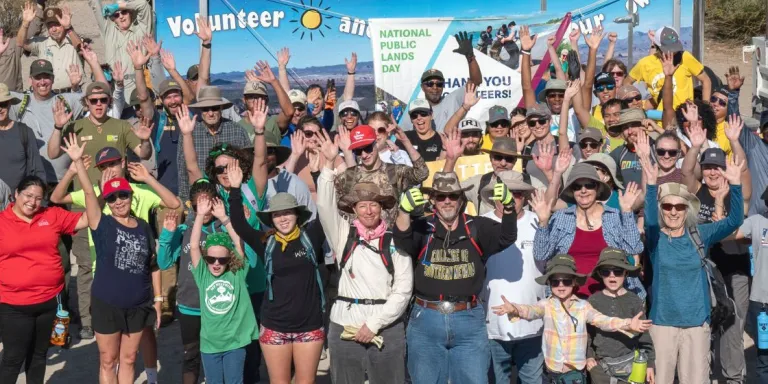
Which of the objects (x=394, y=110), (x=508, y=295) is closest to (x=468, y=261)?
(x=508, y=295)

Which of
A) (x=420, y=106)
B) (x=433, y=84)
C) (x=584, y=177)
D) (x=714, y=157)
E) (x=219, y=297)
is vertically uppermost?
(x=433, y=84)

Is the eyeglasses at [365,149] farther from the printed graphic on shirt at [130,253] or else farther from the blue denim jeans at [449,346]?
the printed graphic on shirt at [130,253]

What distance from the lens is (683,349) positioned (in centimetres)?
725

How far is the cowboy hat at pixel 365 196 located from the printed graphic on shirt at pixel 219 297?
109 centimetres

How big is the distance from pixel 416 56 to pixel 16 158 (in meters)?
5.19

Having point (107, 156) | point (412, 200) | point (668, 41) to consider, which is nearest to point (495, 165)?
point (412, 200)

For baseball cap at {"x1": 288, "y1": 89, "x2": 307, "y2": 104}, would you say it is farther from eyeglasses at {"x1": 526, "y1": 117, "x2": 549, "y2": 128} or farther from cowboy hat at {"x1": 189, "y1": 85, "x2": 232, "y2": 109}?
eyeglasses at {"x1": 526, "y1": 117, "x2": 549, "y2": 128}

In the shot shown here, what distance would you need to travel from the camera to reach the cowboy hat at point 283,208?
7.01 m

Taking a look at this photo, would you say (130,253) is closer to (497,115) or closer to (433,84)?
(497,115)

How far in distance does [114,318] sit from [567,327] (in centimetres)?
324

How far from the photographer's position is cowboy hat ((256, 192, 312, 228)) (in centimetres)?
701

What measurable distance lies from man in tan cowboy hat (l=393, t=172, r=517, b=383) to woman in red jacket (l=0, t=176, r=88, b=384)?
2.75 metres

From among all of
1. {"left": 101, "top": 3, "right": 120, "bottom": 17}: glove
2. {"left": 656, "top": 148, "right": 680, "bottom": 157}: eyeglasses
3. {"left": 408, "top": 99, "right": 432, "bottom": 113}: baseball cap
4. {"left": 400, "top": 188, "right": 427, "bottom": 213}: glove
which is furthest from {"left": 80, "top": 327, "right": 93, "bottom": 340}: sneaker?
{"left": 656, "top": 148, "right": 680, "bottom": 157}: eyeglasses

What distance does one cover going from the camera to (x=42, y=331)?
313 inches
